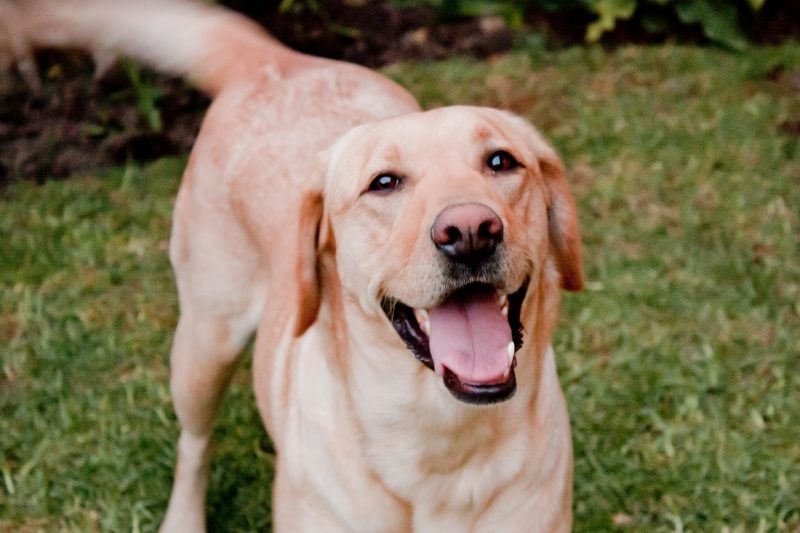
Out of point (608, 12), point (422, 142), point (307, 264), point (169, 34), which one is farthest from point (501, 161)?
point (608, 12)

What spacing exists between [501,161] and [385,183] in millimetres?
314

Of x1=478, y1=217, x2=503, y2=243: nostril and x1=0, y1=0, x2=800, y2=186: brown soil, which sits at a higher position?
x1=478, y1=217, x2=503, y2=243: nostril

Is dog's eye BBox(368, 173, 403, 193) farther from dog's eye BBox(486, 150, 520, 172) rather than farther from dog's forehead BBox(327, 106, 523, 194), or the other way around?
dog's eye BBox(486, 150, 520, 172)

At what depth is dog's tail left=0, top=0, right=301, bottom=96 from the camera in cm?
379

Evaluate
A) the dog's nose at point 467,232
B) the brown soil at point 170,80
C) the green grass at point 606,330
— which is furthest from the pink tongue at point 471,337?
the brown soil at point 170,80

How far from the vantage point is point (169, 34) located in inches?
151

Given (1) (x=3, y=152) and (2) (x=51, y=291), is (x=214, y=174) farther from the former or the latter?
(1) (x=3, y=152)

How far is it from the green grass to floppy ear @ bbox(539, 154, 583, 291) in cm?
134

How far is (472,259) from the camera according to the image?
260 cm

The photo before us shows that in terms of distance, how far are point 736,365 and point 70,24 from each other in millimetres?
3021

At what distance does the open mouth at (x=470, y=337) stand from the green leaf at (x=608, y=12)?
513 cm

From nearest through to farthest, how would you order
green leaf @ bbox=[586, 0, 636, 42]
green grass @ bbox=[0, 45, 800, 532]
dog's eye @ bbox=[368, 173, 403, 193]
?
dog's eye @ bbox=[368, 173, 403, 193] → green grass @ bbox=[0, 45, 800, 532] → green leaf @ bbox=[586, 0, 636, 42]

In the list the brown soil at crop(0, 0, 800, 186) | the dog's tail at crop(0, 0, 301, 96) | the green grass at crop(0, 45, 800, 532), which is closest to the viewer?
the dog's tail at crop(0, 0, 301, 96)

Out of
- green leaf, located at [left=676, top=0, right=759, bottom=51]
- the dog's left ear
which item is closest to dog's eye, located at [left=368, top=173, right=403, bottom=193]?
the dog's left ear
